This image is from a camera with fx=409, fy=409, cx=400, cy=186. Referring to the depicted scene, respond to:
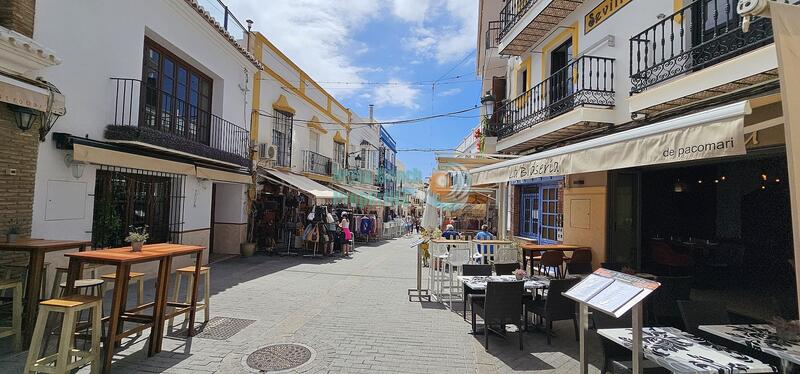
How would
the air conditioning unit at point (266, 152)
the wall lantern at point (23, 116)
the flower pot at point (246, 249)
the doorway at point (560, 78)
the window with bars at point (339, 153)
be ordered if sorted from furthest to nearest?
the window with bars at point (339, 153) < the air conditioning unit at point (266, 152) < the flower pot at point (246, 249) < the doorway at point (560, 78) < the wall lantern at point (23, 116)

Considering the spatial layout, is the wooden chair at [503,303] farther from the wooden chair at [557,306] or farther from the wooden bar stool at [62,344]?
the wooden bar stool at [62,344]

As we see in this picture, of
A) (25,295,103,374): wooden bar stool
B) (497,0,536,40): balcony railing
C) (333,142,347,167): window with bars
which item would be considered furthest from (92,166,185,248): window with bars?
(333,142,347,167): window with bars

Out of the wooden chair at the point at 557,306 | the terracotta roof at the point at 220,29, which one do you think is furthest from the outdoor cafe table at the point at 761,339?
the terracotta roof at the point at 220,29

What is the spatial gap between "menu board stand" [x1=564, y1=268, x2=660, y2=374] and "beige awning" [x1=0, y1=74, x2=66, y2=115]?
693 cm

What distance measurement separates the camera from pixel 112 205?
8.64 m

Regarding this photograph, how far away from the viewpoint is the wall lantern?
5.94 metres

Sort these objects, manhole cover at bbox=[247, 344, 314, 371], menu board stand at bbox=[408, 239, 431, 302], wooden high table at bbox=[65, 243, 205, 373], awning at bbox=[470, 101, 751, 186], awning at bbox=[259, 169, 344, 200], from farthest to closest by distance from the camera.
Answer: awning at bbox=[259, 169, 344, 200]
menu board stand at bbox=[408, 239, 431, 302]
manhole cover at bbox=[247, 344, 314, 371]
wooden high table at bbox=[65, 243, 205, 373]
awning at bbox=[470, 101, 751, 186]

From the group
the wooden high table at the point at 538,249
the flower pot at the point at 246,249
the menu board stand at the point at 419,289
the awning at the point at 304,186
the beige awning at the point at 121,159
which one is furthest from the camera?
the awning at the point at 304,186

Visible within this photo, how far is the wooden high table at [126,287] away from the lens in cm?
428

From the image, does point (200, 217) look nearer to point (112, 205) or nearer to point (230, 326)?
point (112, 205)

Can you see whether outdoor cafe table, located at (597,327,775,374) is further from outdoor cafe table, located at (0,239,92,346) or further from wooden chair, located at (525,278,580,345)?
outdoor cafe table, located at (0,239,92,346)

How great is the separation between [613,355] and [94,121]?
9320 mm

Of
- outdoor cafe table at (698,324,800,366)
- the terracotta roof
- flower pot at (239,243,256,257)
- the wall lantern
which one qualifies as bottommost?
flower pot at (239,243,256,257)

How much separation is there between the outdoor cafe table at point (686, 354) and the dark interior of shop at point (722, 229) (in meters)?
5.24
